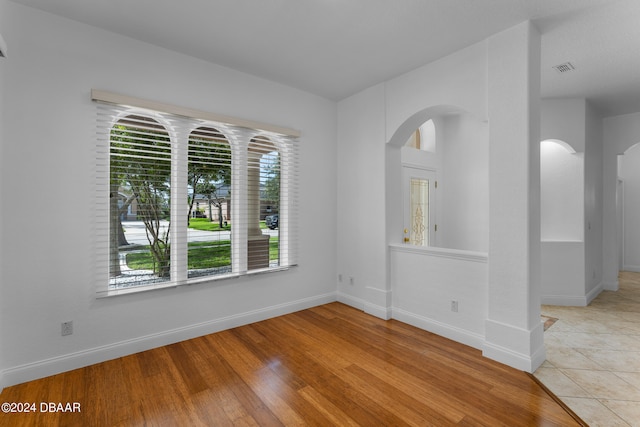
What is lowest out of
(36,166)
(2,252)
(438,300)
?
(438,300)

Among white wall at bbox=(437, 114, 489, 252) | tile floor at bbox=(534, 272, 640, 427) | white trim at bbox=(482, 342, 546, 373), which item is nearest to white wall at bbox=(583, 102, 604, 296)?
tile floor at bbox=(534, 272, 640, 427)

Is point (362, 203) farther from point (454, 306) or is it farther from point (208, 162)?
point (208, 162)

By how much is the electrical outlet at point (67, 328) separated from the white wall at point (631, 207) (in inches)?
400

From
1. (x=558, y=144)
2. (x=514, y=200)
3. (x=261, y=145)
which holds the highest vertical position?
(x=558, y=144)

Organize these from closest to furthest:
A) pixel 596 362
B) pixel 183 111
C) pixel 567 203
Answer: pixel 596 362
pixel 183 111
pixel 567 203

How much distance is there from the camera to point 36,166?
245cm

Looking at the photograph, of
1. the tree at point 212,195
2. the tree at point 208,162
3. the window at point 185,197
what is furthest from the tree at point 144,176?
the tree at point 212,195

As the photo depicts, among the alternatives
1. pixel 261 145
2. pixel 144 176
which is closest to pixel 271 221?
pixel 261 145

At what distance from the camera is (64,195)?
8.42ft

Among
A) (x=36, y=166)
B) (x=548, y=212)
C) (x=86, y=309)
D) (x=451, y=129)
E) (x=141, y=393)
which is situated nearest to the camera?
(x=141, y=393)

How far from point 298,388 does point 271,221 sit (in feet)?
6.88

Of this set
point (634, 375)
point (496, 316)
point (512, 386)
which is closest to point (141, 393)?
point (512, 386)

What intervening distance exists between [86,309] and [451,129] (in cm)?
614

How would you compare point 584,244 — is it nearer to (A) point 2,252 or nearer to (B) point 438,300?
(B) point 438,300
